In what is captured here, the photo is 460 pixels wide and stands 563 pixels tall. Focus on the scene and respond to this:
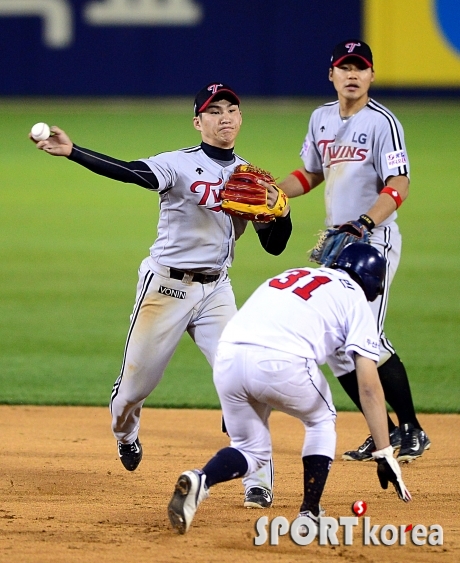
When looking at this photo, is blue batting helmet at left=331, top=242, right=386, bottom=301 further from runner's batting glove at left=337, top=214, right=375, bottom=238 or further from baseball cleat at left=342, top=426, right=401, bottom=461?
baseball cleat at left=342, top=426, right=401, bottom=461

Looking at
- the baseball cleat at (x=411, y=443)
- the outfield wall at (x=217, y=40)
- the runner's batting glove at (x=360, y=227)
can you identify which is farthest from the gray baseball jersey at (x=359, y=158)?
the outfield wall at (x=217, y=40)

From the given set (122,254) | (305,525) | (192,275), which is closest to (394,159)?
(192,275)

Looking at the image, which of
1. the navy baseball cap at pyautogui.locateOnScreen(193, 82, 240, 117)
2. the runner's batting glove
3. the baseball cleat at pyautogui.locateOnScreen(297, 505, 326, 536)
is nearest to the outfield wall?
the runner's batting glove

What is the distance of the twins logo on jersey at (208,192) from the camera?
203 inches

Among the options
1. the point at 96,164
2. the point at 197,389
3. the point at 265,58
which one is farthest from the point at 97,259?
the point at 265,58

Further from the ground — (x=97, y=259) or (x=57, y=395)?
(x=57, y=395)

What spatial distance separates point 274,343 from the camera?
4254mm

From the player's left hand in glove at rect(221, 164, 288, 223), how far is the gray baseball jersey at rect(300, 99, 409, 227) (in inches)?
41.1

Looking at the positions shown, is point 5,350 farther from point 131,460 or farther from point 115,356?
point 131,460

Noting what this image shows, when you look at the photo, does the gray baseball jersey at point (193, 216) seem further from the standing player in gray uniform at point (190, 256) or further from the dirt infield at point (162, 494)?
the dirt infield at point (162, 494)

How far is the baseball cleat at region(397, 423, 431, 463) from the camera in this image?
5.85m

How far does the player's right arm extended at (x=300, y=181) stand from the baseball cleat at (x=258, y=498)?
2137mm

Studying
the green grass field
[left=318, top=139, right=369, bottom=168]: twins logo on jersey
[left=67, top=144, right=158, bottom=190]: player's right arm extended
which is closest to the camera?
[left=67, top=144, right=158, bottom=190]: player's right arm extended

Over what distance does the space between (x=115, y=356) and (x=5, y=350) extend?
967mm
